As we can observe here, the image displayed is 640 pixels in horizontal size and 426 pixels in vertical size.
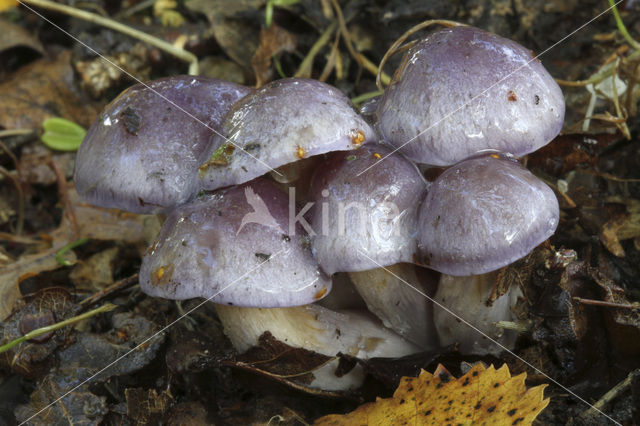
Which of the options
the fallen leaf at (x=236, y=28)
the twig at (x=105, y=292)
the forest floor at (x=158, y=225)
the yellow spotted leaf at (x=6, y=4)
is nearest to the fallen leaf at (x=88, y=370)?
the forest floor at (x=158, y=225)

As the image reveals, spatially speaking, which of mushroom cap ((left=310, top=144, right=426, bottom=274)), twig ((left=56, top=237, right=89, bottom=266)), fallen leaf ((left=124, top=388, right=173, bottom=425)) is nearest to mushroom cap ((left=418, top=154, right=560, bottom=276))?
mushroom cap ((left=310, top=144, right=426, bottom=274))

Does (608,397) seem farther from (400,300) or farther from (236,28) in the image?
(236,28)

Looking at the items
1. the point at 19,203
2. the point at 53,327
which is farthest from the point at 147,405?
the point at 19,203

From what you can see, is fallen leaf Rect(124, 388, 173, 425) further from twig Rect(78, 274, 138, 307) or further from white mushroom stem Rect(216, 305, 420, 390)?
twig Rect(78, 274, 138, 307)

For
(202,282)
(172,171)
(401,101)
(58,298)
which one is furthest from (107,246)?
(401,101)

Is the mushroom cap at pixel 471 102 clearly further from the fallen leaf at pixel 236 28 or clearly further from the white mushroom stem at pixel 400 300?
the fallen leaf at pixel 236 28

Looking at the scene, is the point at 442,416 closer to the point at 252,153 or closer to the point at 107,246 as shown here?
the point at 252,153
